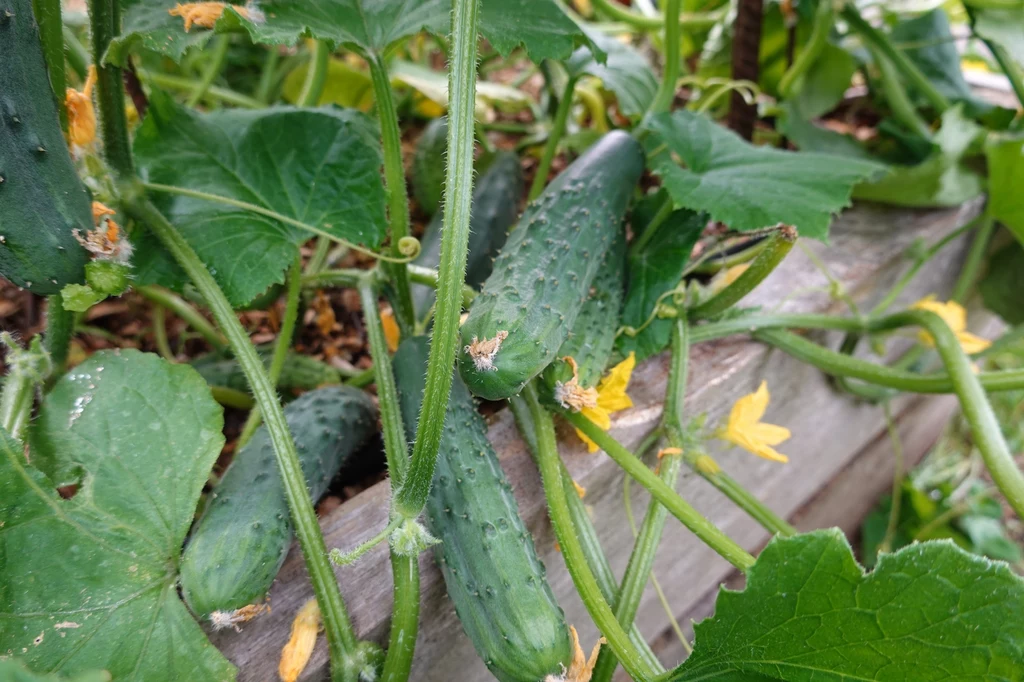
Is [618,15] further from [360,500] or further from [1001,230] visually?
[360,500]

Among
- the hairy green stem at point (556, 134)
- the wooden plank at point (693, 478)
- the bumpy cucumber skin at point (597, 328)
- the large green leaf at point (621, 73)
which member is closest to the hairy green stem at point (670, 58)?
the large green leaf at point (621, 73)

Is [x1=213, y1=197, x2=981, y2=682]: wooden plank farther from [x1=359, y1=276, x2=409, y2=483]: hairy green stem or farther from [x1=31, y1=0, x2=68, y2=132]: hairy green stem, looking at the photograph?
[x1=31, y1=0, x2=68, y2=132]: hairy green stem

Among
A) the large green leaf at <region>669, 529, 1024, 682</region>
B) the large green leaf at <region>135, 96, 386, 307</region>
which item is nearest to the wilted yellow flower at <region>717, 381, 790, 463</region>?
the large green leaf at <region>669, 529, 1024, 682</region>

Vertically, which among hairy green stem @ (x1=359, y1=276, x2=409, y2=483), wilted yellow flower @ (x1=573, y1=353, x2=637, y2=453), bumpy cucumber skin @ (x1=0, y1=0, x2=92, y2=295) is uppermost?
bumpy cucumber skin @ (x1=0, y1=0, x2=92, y2=295)

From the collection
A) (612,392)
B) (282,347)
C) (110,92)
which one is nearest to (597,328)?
(612,392)

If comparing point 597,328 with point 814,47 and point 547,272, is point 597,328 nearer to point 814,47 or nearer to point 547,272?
point 547,272

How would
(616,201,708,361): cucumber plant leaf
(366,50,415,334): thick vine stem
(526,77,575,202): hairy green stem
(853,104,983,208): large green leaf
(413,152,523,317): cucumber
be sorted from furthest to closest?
(853,104,983,208): large green leaf
(526,77,575,202): hairy green stem
(413,152,523,317): cucumber
(616,201,708,361): cucumber plant leaf
(366,50,415,334): thick vine stem
